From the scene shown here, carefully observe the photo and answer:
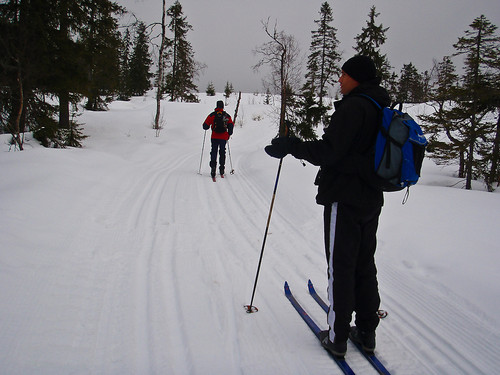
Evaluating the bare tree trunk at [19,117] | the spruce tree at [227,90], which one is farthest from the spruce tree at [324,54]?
the bare tree trunk at [19,117]

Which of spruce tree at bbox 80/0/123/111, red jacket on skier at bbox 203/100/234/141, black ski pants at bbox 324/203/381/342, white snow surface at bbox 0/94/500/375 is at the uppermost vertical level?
spruce tree at bbox 80/0/123/111

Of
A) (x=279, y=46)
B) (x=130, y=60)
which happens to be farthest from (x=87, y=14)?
(x=130, y=60)

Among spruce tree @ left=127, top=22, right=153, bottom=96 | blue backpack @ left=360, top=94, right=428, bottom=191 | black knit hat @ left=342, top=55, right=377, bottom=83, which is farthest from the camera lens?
spruce tree @ left=127, top=22, right=153, bottom=96

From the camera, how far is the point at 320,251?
4328mm

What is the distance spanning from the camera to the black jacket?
2.01 m

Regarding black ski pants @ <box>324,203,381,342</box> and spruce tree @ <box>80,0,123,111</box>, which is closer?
black ski pants @ <box>324,203,381,342</box>

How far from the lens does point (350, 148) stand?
2107 mm

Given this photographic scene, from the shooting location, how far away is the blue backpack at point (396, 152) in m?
1.93

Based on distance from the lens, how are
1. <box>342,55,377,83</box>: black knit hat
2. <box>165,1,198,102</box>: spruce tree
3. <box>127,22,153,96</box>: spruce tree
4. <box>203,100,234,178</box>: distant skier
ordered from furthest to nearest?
<box>127,22,153,96</box>: spruce tree
<box>165,1,198,102</box>: spruce tree
<box>203,100,234,178</box>: distant skier
<box>342,55,377,83</box>: black knit hat

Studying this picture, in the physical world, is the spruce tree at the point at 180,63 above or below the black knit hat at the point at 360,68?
above

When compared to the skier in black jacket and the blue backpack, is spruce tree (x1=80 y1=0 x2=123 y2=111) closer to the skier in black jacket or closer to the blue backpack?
the skier in black jacket

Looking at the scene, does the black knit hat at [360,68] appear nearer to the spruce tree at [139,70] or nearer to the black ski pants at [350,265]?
the black ski pants at [350,265]

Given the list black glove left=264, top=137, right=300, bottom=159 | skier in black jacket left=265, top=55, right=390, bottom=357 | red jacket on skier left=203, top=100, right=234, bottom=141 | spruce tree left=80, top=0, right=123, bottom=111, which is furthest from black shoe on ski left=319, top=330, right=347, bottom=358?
spruce tree left=80, top=0, right=123, bottom=111

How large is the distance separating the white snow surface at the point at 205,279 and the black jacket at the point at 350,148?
1375mm
